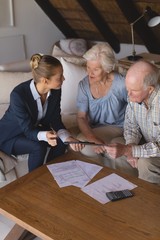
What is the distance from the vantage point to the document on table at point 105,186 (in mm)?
1462

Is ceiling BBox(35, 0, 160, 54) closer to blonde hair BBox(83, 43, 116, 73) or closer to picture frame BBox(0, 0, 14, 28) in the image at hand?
picture frame BBox(0, 0, 14, 28)

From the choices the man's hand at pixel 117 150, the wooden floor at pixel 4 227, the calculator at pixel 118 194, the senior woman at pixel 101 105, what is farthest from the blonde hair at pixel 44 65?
the wooden floor at pixel 4 227

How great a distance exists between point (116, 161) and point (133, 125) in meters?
0.27

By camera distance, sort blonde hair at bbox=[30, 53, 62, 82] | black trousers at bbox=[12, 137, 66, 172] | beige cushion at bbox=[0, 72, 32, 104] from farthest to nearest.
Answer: beige cushion at bbox=[0, 72, 32, 104] → black trousers at bbox=[12, 137, 66, 172] → blonde hair at bbox=[30, 53, 62, 82]

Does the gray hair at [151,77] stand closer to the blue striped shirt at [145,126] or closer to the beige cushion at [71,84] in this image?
the blue striped shirt at [145,126]

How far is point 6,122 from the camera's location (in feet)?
6.85

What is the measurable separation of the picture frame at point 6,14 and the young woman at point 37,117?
6.56 ft

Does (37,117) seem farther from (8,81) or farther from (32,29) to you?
(32,29)

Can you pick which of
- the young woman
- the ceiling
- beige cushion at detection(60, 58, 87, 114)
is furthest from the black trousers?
the ceiling

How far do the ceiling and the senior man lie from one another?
1.54 m

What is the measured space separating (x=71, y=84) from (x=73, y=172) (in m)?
1.01

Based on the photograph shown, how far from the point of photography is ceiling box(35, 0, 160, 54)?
3371 mm

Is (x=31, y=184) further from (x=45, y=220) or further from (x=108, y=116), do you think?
(x=108, y=116)

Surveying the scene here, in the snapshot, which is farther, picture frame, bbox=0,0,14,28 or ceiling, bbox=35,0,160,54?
picture frame, bbox=0,0,14,28
